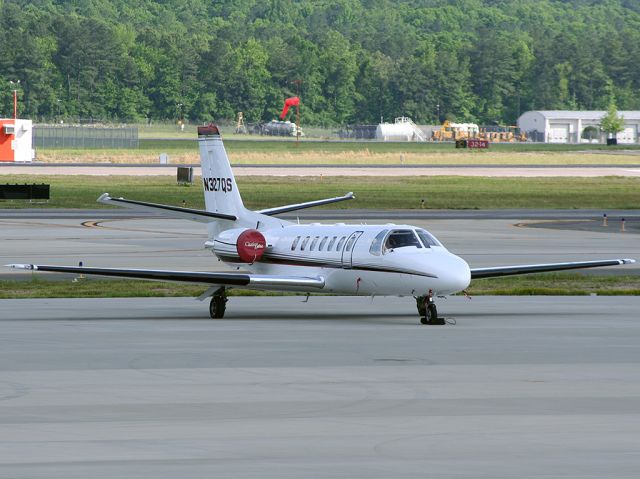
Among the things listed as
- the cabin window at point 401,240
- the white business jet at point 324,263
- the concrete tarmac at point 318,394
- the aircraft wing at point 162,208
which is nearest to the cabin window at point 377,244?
the white business jet at point 324,263

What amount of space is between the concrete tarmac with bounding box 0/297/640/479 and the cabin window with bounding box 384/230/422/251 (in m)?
1.79

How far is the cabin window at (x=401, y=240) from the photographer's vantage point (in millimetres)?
31359

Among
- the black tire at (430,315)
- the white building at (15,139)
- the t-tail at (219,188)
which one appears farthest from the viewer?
the white building at (15,139)

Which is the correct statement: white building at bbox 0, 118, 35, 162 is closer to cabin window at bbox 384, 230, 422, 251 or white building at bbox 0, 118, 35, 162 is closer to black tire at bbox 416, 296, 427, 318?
cabin window at bbox 384, 230, 422, 251

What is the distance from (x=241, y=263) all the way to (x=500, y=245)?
78.3ft

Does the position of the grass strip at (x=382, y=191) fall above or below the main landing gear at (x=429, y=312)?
below

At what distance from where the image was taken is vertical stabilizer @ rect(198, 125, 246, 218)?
36.7 m

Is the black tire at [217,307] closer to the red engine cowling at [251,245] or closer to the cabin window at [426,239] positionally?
the red engine cowling at [251,245]

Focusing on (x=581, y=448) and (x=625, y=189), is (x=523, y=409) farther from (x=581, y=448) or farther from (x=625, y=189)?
(x=625, y=189)

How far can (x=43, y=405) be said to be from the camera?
1925cm

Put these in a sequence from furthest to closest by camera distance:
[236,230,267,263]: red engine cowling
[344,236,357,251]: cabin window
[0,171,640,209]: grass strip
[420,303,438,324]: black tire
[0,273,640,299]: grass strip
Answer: [0,171,640,209]: grass strip → [0,273,640,299]: grass strip → [236,230,267,263]: red engine cowling → [344,236,357,251]: cabin window → [420,303,438,324]: black tire

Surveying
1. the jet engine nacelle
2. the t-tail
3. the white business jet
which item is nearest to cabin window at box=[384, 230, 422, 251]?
the white business jet

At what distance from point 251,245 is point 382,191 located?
215 feet

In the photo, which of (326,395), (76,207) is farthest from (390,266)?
(76,207)
